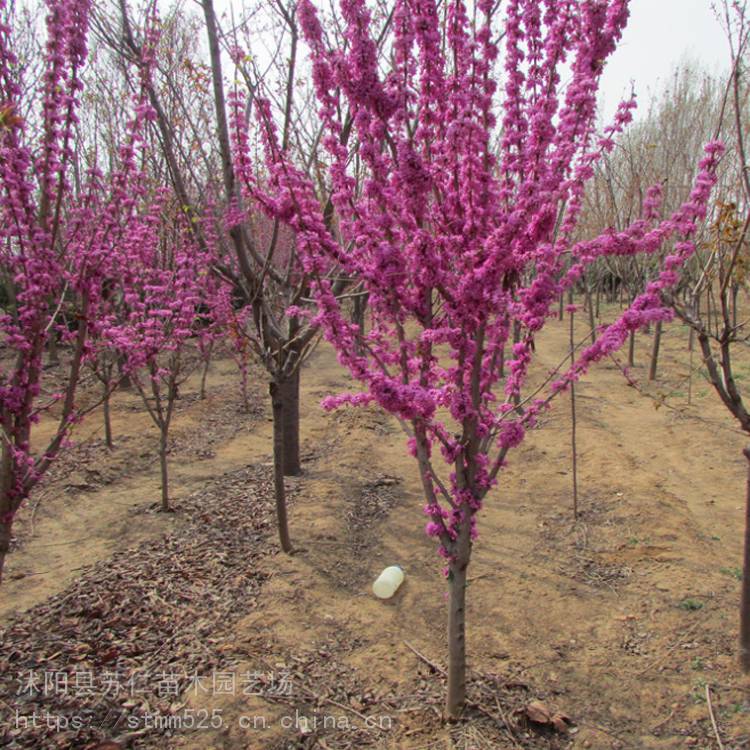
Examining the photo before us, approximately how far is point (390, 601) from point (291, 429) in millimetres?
3068

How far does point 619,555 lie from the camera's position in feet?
15.5

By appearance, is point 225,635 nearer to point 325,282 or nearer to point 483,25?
point 325,282

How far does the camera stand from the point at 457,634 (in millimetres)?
2896

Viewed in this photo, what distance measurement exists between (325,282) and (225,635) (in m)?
2.53

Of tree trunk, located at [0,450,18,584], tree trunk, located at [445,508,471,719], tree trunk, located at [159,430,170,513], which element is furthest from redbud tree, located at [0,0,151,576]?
tree trunk, located at [159,430,170,513]

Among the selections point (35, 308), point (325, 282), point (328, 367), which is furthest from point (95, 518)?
point (328, 367)

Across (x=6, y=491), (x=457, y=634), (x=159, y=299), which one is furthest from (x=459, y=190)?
(x=159, y=299)

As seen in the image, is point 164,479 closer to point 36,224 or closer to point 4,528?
point 4,528

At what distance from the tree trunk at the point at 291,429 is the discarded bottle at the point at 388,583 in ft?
8.65

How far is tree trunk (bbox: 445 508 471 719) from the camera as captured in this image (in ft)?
9.40

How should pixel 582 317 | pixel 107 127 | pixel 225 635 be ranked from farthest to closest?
pixel 582 317 → pixel 107 127 → pixel 225 635

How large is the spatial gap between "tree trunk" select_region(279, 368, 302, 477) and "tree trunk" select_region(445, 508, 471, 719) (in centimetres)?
410

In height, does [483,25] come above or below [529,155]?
above

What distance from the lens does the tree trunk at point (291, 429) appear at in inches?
267
